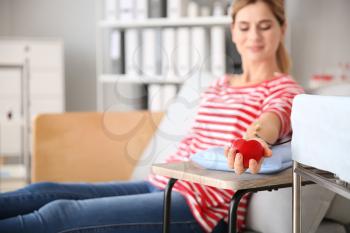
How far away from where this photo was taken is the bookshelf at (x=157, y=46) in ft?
10.0

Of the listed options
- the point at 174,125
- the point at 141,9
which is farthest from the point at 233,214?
the point at 141,9

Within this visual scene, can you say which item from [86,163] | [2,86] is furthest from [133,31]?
[86,163]

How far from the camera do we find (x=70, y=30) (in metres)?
3.81

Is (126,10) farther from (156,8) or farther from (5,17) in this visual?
(5,17)

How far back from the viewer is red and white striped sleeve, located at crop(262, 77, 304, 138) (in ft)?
4.31

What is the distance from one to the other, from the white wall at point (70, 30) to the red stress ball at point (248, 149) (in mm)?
2846

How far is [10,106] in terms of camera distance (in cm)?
332

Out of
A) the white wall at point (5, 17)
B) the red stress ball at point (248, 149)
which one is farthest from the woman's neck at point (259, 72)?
the white wall at point (5, 17)

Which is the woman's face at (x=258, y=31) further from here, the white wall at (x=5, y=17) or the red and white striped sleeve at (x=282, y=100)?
the white wall at (x=5, y=17)

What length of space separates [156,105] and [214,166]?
6.59 ft

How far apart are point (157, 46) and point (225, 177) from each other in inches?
85.1

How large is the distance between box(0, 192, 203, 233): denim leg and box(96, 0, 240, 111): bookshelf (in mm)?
1709

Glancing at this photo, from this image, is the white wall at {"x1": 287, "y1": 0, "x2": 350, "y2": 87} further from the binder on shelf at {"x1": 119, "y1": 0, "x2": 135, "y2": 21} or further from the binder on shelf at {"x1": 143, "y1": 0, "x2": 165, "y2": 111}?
the binder on shelf at {"x1": 119, "y1": 0, "x2": 135, "y2": 21}

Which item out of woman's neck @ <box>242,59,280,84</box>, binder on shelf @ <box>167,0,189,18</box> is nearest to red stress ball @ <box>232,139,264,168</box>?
woman's neck @ <box>242,59,280,84</box>
